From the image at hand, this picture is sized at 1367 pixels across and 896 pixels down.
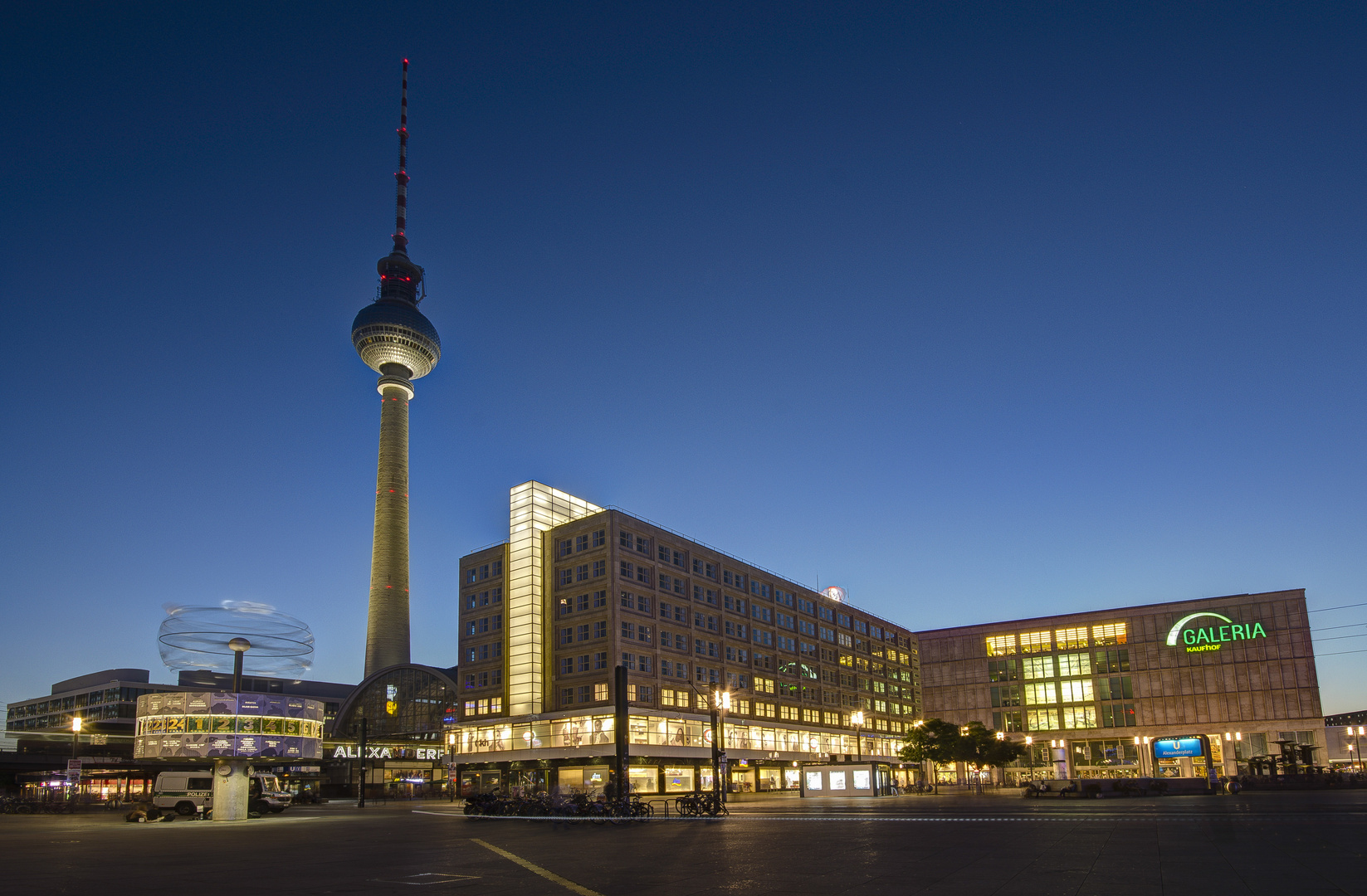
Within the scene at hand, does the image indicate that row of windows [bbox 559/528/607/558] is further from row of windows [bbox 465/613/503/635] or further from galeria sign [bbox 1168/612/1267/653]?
galeria sign [bbox 1168/612/1267/653]

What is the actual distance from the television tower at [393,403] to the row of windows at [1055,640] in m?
92.9

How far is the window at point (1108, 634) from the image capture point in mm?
125312

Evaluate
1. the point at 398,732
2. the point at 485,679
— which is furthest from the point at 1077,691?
the point at 398,732

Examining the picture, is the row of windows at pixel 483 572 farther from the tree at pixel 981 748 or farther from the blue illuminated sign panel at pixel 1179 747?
the blue illuminated sign panel at pixel 1179 747

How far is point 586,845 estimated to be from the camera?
29.7 meters

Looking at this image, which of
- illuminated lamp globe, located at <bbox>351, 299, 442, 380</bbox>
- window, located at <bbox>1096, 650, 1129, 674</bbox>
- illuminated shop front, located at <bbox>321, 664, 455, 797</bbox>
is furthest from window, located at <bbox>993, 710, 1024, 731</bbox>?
illuminated lamp globe, located at <bbox>351, 299, 442, 380</bbox>

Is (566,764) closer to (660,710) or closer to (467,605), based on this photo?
(660,710)

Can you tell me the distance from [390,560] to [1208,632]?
12291cm

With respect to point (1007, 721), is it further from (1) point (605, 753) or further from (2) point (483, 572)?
(2) point (483, 572)

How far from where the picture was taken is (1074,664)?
5039 inches

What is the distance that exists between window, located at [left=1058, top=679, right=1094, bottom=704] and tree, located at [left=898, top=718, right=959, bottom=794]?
3201 centimetres

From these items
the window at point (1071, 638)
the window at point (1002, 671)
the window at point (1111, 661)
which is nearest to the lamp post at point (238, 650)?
the window at point (1002, 671)

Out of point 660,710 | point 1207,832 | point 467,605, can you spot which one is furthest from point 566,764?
point 1207,832

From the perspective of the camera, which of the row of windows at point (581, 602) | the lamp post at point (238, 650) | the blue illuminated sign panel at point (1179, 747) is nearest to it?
the lamp post at point (238, 650)
